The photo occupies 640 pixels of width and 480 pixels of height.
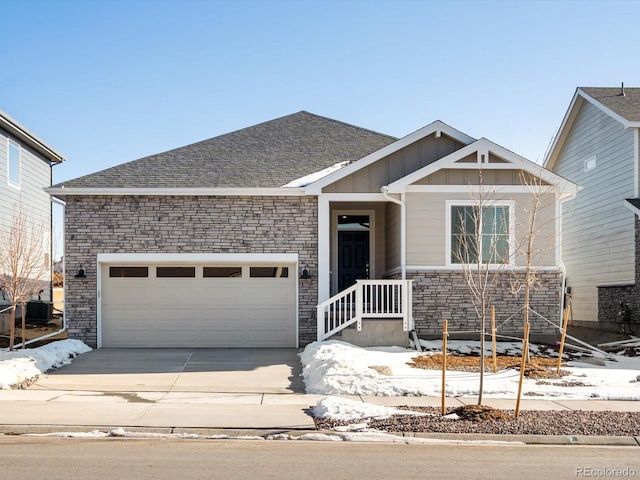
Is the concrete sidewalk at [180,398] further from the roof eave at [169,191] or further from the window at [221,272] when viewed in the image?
→ the roof eave at [169,191]

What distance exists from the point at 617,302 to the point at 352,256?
782cm

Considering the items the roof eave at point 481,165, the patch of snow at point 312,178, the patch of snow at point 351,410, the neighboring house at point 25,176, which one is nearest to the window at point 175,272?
the patch of snow at point 312,178

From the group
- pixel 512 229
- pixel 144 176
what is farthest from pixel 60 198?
pixel 512 229

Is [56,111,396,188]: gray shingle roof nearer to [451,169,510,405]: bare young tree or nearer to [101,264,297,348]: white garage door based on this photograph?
[101,264,297,348]: white garage door

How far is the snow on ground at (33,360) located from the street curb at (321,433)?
12.2 ft

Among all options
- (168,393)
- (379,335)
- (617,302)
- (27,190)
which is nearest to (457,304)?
(379,335)

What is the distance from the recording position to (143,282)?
1698 cm

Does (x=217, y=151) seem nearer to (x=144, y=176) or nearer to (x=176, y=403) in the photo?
(x=144, y=176)

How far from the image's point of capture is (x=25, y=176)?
22578 millimetres

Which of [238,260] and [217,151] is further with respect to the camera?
[217,151]

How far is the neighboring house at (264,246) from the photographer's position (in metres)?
16.4

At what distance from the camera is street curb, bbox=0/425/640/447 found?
852cm

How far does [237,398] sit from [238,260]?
6.00 m

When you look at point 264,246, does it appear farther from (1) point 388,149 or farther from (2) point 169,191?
(1) point 388,149
